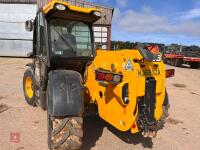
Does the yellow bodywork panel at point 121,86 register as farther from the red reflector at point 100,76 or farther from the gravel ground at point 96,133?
the gravel ground at point 96,133

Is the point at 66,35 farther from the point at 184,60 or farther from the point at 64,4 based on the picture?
the point at 184,60

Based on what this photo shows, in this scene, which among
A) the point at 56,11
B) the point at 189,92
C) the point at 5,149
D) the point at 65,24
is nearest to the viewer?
the point at 5,149

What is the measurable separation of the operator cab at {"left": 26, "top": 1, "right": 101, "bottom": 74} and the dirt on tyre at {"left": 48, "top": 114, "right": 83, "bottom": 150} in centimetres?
127

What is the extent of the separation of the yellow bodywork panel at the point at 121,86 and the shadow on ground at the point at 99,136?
2.28ft

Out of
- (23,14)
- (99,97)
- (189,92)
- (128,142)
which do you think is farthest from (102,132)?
(23,14)

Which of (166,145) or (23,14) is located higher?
(23,14)

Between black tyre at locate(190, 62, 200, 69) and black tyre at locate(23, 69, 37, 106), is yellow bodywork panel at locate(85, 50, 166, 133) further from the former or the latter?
black tyre at locate(190, 62, 200, 69)

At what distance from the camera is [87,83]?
17.4 feet

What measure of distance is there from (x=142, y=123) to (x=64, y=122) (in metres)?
1.23

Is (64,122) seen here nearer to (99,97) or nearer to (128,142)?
(99,97)

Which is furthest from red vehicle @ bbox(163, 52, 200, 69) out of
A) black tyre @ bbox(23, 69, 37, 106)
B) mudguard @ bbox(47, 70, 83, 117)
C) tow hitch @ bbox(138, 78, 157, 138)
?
mudguard @ bbox(47, 70, 83, 117)

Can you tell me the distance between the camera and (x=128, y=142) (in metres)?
5.43

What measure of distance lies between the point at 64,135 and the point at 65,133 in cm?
3

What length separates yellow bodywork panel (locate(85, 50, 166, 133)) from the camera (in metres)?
4.39
